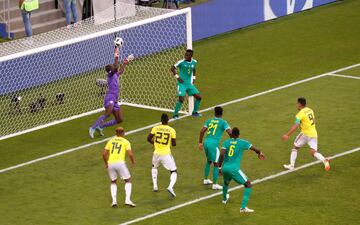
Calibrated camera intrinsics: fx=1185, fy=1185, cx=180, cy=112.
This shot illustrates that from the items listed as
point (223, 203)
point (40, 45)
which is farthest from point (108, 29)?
point (223, 203)

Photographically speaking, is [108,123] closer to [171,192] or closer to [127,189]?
[171,192]

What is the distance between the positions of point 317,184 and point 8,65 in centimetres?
1171

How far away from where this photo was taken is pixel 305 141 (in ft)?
100

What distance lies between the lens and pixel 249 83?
39.0 meters

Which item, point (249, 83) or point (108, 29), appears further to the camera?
point (249, 83)

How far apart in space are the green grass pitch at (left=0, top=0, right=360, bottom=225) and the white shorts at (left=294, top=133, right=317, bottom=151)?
0.71 m

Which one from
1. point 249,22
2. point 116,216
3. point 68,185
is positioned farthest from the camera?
point 249,22

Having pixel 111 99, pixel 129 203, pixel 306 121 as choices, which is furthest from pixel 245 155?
pixel 129 203

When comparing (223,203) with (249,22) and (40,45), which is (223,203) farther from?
(249,22)

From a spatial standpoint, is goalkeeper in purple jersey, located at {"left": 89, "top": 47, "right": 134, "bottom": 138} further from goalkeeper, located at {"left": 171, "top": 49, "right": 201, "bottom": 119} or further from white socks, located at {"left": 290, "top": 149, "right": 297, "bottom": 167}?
white socks, located at {"left": 290, "top": 149, "right": 297, "bottom": 167}

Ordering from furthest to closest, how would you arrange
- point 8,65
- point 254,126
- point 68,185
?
point 8,65, point 254,126, point 68,185

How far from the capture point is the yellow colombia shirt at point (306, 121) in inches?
1190

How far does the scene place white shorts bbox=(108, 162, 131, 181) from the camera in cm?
2814

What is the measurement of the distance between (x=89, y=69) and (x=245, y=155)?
25.3 ft
